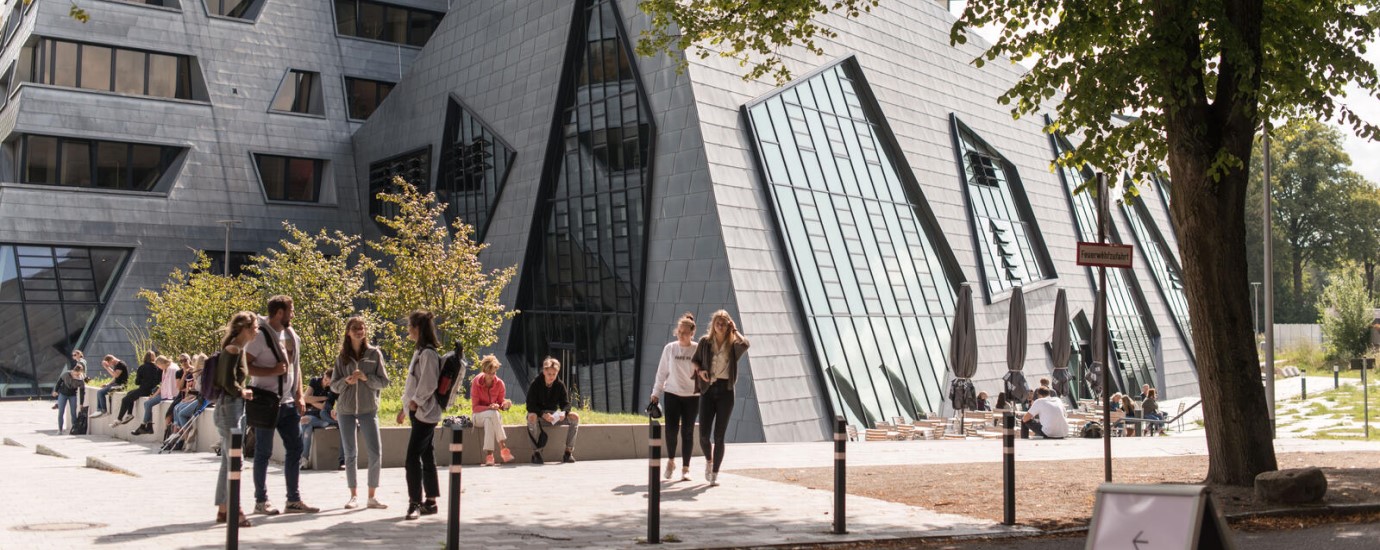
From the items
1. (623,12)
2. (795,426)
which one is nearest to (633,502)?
(795,426)

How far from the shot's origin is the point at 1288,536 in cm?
934

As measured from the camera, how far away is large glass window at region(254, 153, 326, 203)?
42306mm

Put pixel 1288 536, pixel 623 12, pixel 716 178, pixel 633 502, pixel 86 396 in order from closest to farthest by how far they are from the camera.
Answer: pixel 1288 536 < pixel 633 502 < pixel 716 178 < pixel 86 396 < pixel 623 12

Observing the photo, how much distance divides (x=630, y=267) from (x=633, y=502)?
15.7m

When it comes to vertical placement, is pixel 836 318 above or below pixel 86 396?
above

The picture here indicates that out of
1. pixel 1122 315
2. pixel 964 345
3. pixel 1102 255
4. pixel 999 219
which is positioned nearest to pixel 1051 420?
pixel 964 345

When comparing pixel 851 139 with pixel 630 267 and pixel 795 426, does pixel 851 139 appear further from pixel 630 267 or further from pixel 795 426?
pixel 795 426

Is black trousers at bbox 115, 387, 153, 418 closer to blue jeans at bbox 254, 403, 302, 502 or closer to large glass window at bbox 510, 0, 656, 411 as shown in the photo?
large glass window at bbox 510, 0, 656, 411

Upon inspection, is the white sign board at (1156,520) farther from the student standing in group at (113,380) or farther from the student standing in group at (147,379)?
the student standing in group at (113,380)

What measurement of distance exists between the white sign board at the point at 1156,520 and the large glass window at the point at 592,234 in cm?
1949

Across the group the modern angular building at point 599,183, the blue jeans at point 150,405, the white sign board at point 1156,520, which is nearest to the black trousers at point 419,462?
the white sign board at point 1156,520

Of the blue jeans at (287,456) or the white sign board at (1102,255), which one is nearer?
the blue jeans at (287,456)

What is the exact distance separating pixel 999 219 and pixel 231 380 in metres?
27.7

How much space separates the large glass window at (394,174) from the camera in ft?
122
